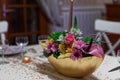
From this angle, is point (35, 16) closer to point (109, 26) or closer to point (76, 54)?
point (109, 26)

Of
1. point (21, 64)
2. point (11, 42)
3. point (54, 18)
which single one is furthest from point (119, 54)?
point (11, 42)

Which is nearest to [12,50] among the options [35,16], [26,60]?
[26,60]

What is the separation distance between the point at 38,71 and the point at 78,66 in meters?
0.32

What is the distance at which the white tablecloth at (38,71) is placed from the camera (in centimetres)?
134

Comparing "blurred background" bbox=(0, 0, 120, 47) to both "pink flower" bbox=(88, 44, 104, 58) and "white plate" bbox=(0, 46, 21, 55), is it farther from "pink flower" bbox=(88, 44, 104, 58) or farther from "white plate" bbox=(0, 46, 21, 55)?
"pink flower" bbox=(88, 44, 104, 58)

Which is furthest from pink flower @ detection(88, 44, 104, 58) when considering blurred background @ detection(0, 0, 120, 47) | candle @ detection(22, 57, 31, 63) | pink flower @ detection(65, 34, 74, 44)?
blurred background @ detection(0, 0, 120, 47)

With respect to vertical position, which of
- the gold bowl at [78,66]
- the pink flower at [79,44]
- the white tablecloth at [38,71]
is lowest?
the white tablecloth at [38,71]

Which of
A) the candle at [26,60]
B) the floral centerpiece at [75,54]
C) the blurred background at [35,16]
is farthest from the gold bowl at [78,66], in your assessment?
the blurred background at [35,16]

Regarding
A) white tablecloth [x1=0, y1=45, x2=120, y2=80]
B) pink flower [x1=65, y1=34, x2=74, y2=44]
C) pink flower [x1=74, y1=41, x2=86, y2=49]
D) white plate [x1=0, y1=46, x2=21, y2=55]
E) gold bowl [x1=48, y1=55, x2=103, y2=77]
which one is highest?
pink flower [x1=65, y1=34, x2=74, y2=44]

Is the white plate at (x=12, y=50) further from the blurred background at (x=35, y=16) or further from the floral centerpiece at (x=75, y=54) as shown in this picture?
the blurred background at (x=35, y=16)

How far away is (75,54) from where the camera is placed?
1.23 metres

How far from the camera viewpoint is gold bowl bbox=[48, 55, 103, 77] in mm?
1229

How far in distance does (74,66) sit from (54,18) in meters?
2.46

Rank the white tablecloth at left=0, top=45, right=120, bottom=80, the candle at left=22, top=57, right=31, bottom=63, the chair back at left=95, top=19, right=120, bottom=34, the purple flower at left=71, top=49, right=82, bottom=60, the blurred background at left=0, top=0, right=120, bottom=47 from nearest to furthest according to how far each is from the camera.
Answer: the purple flower at left=71, top=49, right=82, bottom=60, the white tablecloth at left=0, top=45, right=120, bottom=80, the candle at left=22, top=57, right=31, bottom=63, the chair back at left=95, top=19, right=120, bottom=34, the blurred background at left=0, top=0, right=120, bottom=47
